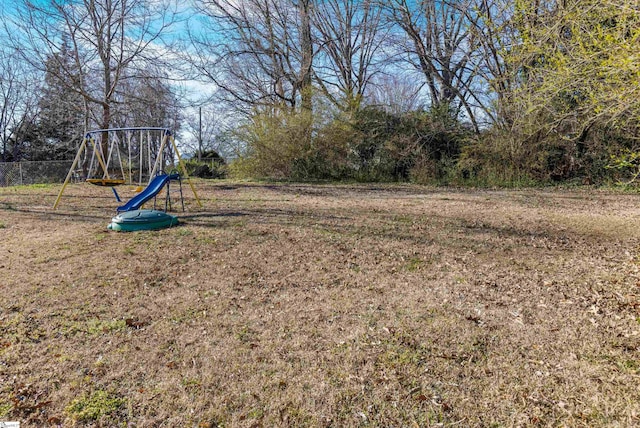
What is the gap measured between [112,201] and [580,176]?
43.0 ft

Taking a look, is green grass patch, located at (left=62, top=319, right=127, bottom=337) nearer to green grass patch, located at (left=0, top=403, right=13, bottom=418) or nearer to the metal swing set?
green grass patch, located at (left=0, top=403, right=13, bottom=418)

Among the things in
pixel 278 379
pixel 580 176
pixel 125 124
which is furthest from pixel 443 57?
pixel 125 124

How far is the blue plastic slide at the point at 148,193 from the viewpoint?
668 centimetres

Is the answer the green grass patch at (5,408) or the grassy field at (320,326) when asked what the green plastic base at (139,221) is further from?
the green grass patch at (5,408)

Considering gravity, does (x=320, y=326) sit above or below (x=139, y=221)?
below

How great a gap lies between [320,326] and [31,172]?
18.2 meters

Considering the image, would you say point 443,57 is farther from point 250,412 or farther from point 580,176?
point 250,412

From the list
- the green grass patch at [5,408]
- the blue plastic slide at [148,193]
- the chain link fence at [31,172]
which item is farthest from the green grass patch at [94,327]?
the chain link fence at [31,172]

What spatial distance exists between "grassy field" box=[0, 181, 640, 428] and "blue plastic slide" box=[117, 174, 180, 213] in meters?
0.69

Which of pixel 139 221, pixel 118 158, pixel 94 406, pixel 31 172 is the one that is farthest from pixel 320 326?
pixel 31 172

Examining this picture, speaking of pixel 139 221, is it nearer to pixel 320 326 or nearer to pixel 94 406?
pixel 320 326

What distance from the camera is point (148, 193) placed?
6848mm

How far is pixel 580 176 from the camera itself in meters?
12.4

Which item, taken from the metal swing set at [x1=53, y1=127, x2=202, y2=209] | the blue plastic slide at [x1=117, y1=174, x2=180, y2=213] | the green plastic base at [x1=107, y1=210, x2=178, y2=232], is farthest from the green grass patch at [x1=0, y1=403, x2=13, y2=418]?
the metal swing set at [x1=53, y1=127, x2=202, y2=209]
